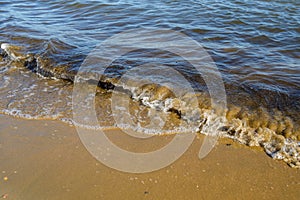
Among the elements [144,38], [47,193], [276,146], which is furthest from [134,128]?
[144,38]

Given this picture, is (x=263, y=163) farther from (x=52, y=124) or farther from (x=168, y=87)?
(x=52, y=124)

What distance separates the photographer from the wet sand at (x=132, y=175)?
7.80 feet

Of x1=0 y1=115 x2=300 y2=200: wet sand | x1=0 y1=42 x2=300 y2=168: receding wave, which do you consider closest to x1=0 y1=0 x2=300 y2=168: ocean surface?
x1=0 y1=42 x2=300 y2=168: receding wave

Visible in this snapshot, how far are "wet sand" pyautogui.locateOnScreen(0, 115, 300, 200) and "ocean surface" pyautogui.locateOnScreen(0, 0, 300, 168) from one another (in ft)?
0.88

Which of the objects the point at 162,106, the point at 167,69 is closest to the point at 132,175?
the point at 162,106

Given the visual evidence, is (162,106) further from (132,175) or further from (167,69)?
(132,175)

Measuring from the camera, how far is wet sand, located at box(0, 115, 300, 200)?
2379 mm

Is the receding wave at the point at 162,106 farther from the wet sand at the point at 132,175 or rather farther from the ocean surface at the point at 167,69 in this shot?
the wet sand at the point at 132,175

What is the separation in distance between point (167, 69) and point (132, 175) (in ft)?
6.86

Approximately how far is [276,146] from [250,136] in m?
0.26

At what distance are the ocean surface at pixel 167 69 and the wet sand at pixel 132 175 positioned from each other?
0.27 m

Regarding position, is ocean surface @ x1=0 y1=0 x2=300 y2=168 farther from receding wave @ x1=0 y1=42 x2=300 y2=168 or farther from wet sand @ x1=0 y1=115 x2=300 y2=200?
wet sand @ x1=0 y1=115 x2=300 y2=200

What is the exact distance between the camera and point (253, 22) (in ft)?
19.6

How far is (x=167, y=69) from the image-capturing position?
170 inches
